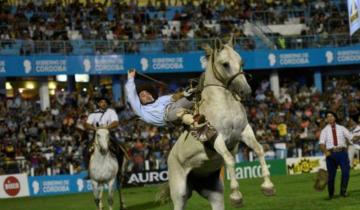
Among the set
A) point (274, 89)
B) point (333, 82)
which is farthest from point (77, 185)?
point (333, 82)

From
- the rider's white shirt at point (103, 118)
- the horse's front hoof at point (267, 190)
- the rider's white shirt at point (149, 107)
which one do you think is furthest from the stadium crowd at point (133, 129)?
the horse's front hoof at point (267, 190)

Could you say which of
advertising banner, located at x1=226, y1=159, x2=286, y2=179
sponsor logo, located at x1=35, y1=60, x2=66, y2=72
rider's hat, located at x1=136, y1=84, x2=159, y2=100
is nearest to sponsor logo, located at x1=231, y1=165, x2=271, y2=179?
advertising banner, located at x1=226, y1=159, x2=286, y2=179

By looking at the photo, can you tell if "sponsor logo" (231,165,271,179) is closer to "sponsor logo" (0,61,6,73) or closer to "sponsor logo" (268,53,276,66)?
"sponsor logo" (268,53,276,66)

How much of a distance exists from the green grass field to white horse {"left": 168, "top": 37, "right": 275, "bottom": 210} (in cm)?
631

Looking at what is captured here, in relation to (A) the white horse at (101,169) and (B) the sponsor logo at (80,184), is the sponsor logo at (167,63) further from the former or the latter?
(A) the white horse at (101,169)

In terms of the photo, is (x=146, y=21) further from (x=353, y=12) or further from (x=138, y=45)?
(x=353, y=12)

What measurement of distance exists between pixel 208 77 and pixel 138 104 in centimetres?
167

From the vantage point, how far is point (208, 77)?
33.4ft

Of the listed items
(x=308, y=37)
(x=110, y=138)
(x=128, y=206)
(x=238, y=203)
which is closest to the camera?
(x=238, y=203)

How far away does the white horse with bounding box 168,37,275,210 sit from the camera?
9.55 metres

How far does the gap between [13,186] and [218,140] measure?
815 inches

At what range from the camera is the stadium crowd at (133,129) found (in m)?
31.0

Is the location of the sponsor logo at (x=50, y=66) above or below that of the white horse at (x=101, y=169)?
above

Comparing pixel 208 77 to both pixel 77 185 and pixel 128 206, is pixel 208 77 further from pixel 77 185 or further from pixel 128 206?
pixel 77 185
